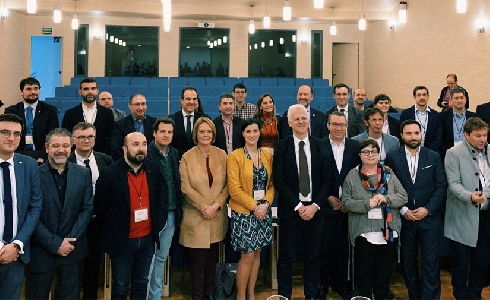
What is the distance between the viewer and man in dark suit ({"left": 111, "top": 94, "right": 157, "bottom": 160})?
400 centimetres

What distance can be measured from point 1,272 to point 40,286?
26cm

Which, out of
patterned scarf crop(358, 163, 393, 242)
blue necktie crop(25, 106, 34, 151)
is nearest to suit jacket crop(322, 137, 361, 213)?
patterned scarf crop(358, 163, 393, 242)

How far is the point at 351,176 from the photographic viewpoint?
3.23 m

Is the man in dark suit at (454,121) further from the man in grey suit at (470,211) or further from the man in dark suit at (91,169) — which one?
the man in dark suit at (91,169)

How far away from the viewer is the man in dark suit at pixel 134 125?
13.1ft

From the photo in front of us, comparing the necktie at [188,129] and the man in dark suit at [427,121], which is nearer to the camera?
the necktie at [188,129]

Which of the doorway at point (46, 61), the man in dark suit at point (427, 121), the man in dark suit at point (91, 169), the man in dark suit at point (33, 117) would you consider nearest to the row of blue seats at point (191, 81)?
the doorway at point (46, 61)

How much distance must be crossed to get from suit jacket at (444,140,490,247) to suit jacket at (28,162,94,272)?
2680 millimetres

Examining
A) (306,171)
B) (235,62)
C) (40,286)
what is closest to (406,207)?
(306,171)

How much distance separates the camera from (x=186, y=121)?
4172 mm

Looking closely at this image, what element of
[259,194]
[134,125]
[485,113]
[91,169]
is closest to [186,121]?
[134,125]

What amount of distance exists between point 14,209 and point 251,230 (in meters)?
1.56

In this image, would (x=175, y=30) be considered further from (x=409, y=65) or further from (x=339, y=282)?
(x=339, y=282)

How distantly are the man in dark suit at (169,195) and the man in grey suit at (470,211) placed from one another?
2.11m
